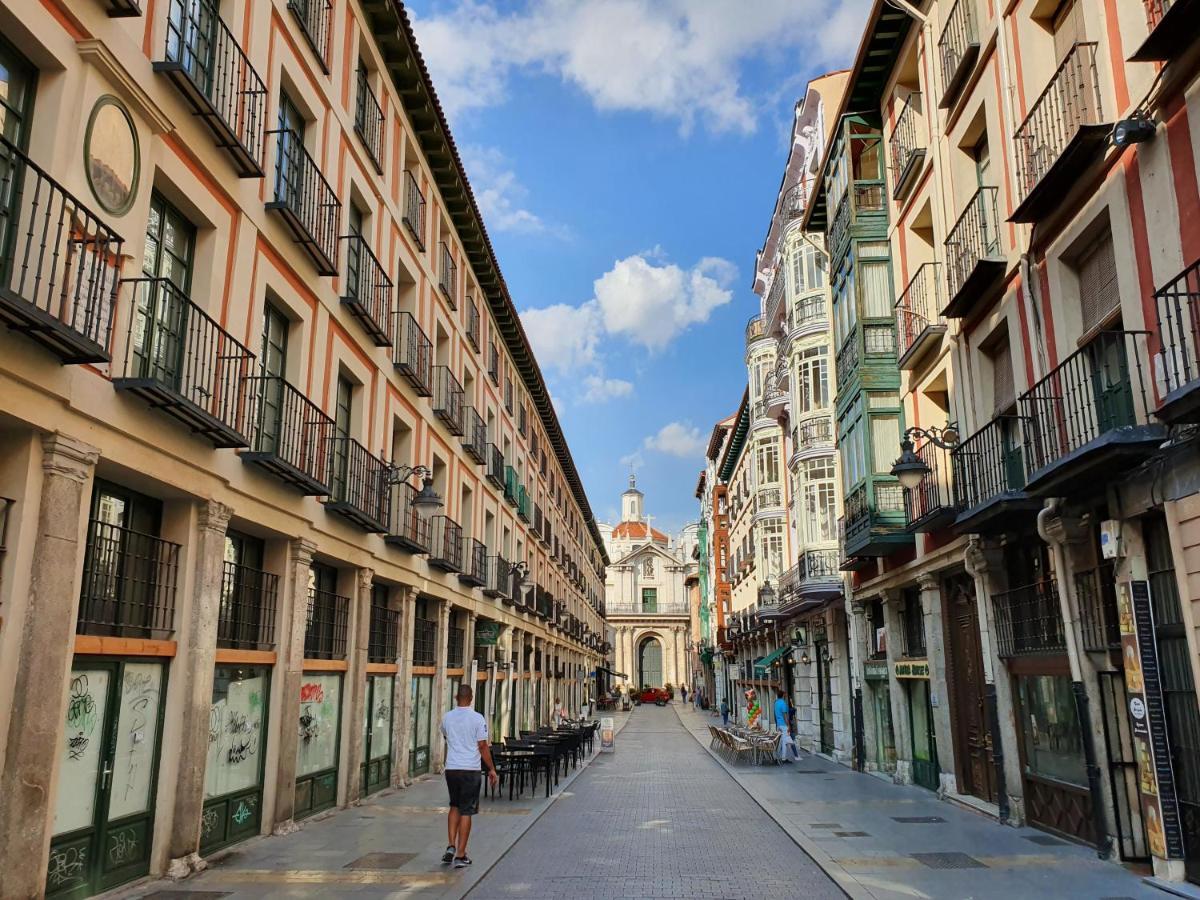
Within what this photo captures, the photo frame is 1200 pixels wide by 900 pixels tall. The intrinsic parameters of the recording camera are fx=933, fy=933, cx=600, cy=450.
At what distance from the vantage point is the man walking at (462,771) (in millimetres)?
10031

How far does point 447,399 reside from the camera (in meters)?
21.2

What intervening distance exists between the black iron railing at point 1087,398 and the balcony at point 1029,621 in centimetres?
197

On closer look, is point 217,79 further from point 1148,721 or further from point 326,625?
Answer: point 1148,721

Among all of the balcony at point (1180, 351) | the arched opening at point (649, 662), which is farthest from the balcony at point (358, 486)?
the arched opening at point (649, 662)

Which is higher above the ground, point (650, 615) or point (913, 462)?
point (650, 615)

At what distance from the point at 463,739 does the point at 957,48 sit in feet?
40.7

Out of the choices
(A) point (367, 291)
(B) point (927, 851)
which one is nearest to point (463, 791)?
(B) point (927, 851)

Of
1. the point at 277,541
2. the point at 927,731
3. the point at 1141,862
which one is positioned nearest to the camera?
the point at 1141,862

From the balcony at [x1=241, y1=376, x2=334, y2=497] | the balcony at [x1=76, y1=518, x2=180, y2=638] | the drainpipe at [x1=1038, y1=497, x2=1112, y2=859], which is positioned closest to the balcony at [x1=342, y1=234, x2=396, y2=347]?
the balcony at [x1=241, y1=376, x2=334, y2=497]

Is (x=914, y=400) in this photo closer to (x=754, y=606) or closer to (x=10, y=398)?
(x=10, y=398)

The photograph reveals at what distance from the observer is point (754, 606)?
1601 inches

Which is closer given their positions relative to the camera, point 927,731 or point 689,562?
point 927,731

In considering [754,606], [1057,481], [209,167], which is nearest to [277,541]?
[209,167]

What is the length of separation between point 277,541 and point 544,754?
6740 millimetres
